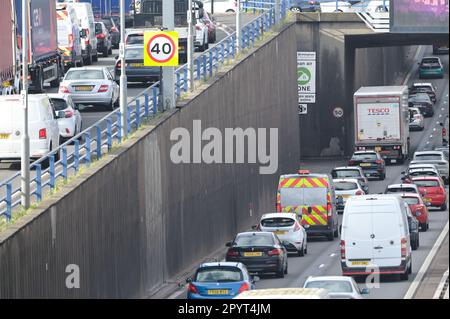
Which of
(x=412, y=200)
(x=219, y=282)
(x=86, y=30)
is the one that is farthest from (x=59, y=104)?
(x=86, y=30)

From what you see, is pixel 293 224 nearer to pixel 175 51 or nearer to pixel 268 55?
pixel 175 51

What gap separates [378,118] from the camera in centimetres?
7038

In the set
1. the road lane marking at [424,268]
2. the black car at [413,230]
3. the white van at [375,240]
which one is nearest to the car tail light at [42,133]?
the white van at [375,240]

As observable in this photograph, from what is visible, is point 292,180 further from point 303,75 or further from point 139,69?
point 303,75

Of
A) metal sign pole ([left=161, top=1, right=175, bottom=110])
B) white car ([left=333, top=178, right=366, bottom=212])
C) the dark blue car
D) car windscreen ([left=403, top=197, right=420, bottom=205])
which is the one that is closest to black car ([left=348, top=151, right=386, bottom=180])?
white car ([left=333, top=178, right=366, bottom=212])

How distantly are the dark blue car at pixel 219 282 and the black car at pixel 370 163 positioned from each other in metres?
32.7

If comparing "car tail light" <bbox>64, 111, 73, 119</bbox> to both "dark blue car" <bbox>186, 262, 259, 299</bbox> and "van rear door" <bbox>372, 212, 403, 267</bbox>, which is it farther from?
"dark blue car" <bbox>186, 262, 259, 299</bbox>

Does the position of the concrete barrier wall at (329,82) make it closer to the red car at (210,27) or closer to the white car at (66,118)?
the red car at (210,27)

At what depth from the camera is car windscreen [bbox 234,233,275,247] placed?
1602 inches

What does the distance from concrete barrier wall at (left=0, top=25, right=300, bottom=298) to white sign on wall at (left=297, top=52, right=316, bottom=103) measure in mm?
8878

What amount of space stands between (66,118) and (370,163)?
25.8 metres

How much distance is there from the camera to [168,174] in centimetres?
4184

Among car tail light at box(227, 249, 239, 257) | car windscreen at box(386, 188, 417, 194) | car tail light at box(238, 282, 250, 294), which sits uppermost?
car tail light at box(238, 282, 250, 294)
